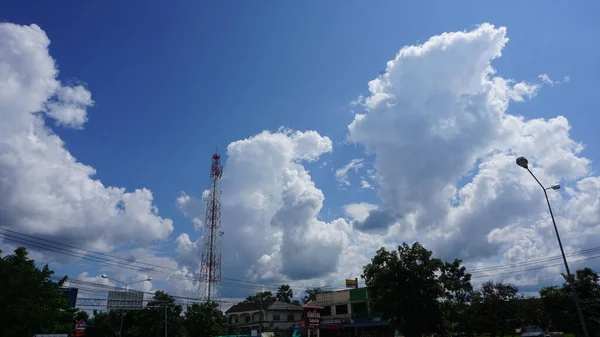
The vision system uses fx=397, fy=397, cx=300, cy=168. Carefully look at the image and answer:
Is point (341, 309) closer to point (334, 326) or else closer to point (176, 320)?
point (334, 326)

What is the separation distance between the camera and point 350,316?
6525 cm

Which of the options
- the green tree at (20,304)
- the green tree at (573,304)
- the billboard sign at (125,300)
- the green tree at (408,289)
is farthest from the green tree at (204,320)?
the green tree at (573,304)

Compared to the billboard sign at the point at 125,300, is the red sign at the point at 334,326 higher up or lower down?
lower down

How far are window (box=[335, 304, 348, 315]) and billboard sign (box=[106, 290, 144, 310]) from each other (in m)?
31.6

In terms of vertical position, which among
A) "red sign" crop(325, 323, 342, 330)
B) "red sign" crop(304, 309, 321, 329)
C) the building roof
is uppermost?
the building roof

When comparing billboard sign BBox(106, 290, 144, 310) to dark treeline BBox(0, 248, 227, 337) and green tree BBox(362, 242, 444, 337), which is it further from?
green tree BBox(362, 242, 444, 337)

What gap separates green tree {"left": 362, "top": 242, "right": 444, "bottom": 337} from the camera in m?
34.1

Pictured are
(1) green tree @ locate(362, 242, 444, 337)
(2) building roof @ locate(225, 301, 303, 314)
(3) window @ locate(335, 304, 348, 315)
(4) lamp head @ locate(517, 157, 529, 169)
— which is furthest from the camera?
(2) building roof @ locate(225, 301, 303, 314)

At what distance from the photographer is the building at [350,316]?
60656 millimetres

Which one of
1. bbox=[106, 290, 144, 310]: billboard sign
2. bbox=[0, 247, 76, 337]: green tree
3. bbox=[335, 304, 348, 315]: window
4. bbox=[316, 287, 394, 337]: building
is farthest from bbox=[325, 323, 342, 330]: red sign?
bbox=[0, 247, 76, 337]: green tree

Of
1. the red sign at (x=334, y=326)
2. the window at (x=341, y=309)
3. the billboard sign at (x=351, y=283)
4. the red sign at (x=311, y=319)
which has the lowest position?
the red sign at (x=334, y=326)

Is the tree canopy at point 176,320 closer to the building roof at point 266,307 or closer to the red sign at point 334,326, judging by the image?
the building roof at point 266,307

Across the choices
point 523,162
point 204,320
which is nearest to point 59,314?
point 204,320

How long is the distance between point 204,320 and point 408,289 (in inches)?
1460
